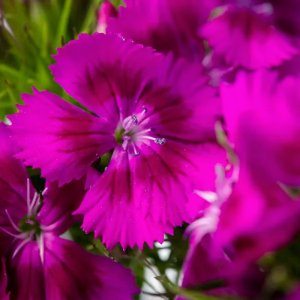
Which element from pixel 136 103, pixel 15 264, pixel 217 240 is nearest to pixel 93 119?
pixel 136 103

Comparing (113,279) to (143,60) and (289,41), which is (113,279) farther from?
(289,41)

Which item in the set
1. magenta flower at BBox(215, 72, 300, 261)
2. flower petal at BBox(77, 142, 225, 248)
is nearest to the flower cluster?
flower petal at BBox(77, 142, 225, 248)

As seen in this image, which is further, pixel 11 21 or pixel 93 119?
pixel 11 21

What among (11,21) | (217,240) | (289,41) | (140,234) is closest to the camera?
(217,240)

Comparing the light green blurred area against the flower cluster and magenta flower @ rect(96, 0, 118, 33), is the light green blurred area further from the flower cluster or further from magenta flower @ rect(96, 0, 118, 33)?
the flower cluster

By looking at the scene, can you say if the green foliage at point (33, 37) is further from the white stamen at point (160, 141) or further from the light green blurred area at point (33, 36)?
the white stamen at point (160, 141)

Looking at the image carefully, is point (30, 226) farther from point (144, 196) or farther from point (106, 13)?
point (106, 13)

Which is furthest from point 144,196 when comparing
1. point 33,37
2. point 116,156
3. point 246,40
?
point 33,37
